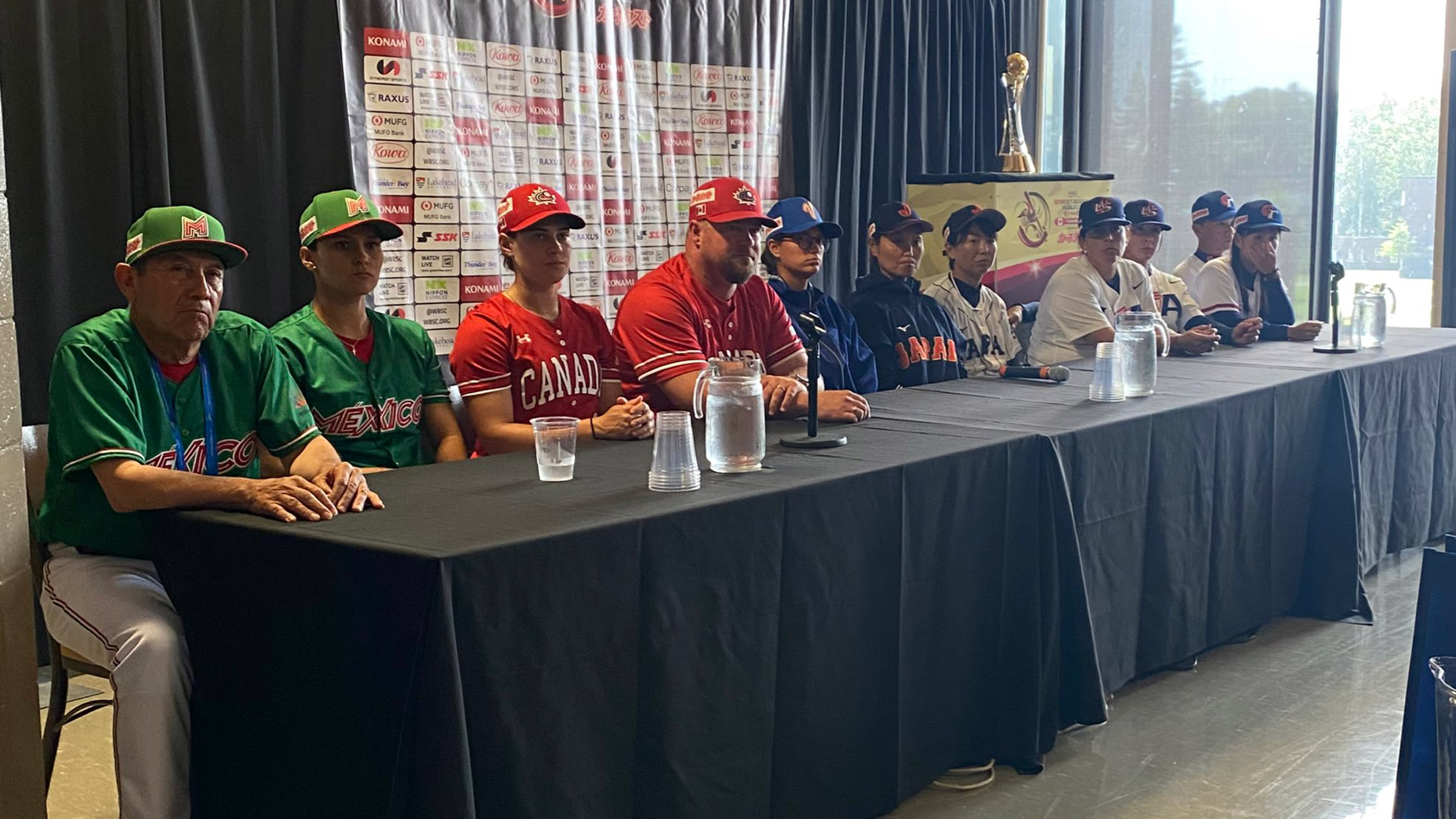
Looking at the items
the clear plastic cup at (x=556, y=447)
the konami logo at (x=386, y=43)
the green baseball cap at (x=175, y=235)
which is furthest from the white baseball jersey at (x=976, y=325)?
the green baseball cap at (x=175, y=235)

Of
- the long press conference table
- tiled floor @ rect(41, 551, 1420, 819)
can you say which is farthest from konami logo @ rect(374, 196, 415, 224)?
the long press conference table

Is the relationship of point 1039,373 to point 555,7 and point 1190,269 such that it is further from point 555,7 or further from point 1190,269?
point 555,7

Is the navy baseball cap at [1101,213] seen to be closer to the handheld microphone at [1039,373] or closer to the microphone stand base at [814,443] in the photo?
the handheld microphone at [1039,373]

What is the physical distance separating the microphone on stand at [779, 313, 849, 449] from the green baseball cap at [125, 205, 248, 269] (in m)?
1.03

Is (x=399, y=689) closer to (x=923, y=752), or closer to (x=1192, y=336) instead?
(x=923, y=752)

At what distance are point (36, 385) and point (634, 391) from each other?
1543mm

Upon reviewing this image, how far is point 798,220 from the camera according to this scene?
3.50 m

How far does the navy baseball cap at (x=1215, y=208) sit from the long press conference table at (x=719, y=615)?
78.1 inches

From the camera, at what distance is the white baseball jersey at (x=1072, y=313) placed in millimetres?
4285

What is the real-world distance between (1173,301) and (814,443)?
290 centimetres

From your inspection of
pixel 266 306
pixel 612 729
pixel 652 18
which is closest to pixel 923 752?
pixel 612 729

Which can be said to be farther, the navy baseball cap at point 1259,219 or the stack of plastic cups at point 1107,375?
the navy baseball cap at point 1259,219

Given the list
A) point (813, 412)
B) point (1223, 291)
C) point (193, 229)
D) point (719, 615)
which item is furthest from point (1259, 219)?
point (193, 229)

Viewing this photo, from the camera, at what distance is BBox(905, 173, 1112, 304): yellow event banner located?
537cm
